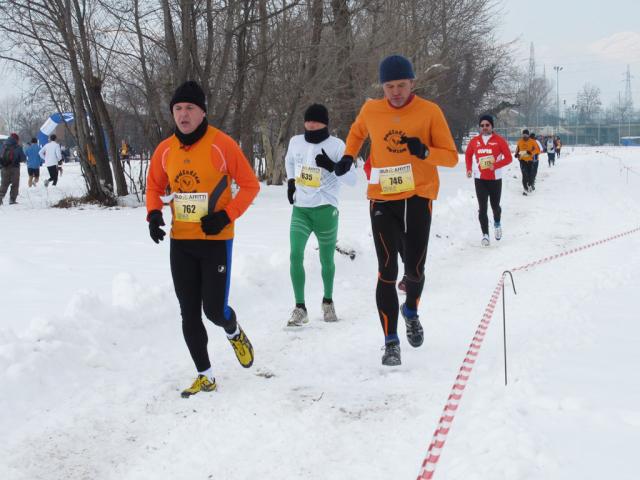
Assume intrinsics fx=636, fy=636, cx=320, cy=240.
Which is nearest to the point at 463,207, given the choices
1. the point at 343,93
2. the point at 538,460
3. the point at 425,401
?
the point at 343,93

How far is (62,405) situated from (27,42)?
12.2 meters

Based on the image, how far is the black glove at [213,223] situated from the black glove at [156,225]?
278 mm

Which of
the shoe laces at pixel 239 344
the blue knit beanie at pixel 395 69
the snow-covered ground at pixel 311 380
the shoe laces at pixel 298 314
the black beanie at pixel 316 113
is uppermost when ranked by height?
the blue knit beanie at pixel 395 69

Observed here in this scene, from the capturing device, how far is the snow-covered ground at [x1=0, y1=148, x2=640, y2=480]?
3.09 metres

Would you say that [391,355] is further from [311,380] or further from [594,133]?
[594,133]

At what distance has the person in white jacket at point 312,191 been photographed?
559cm

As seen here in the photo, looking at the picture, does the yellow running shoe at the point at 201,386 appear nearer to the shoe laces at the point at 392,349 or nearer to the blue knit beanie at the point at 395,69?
the shoe laces at the point at 392,349

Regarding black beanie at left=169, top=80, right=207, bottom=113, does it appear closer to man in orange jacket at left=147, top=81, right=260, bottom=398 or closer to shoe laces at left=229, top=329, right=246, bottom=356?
man in orange jacket at left=147, top=81, right=260, bottom=398

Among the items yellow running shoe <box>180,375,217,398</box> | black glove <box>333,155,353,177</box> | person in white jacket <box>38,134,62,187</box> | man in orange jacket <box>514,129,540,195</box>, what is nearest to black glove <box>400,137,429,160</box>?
black glove <box>333,155,353,177</box>

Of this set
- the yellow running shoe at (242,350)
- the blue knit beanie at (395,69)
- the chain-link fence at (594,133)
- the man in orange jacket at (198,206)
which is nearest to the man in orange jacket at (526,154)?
the blue knit beanie at (395,69)

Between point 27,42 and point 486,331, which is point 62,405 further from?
point 27,42

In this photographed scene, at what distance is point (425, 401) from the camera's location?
12.4 ft

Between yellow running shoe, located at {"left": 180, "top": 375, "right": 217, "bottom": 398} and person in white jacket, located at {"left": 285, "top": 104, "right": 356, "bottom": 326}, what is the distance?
4.99 feet

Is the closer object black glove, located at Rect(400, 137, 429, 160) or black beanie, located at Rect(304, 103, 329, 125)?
black glove, located at Rect(400, 137, 429, 160)
